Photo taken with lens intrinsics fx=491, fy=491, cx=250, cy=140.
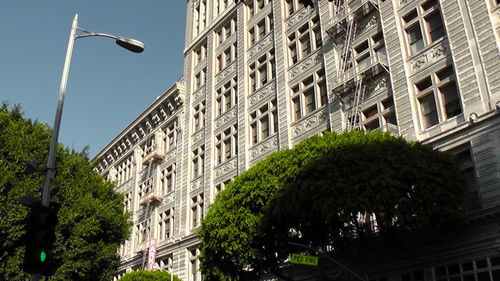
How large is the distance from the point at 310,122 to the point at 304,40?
640 cm

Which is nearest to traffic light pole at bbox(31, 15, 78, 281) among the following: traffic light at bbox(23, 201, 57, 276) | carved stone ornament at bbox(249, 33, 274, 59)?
traffic light at bbox(23, 201, 57, 276)

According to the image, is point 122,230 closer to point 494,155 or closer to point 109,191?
point 109,191

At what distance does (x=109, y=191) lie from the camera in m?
35.0

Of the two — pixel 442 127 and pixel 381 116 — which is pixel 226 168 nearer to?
pixel 381 116

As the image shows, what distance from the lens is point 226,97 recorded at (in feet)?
129

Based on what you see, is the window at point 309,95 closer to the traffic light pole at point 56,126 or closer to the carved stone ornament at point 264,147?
the carved stone ornament at point 264,147

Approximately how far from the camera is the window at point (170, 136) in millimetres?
44656

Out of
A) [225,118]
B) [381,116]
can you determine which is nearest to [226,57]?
[225,118]

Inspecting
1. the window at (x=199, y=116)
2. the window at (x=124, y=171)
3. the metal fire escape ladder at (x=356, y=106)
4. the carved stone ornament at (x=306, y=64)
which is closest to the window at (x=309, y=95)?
the carved stone ornament at (x=306, y=64)

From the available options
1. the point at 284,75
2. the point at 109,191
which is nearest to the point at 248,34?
the point at 284,75

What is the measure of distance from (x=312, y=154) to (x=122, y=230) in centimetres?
1856

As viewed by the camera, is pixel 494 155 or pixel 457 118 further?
pixel 457 118

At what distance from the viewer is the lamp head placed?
13.9 metres

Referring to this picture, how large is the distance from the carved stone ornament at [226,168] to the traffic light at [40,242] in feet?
88.4
